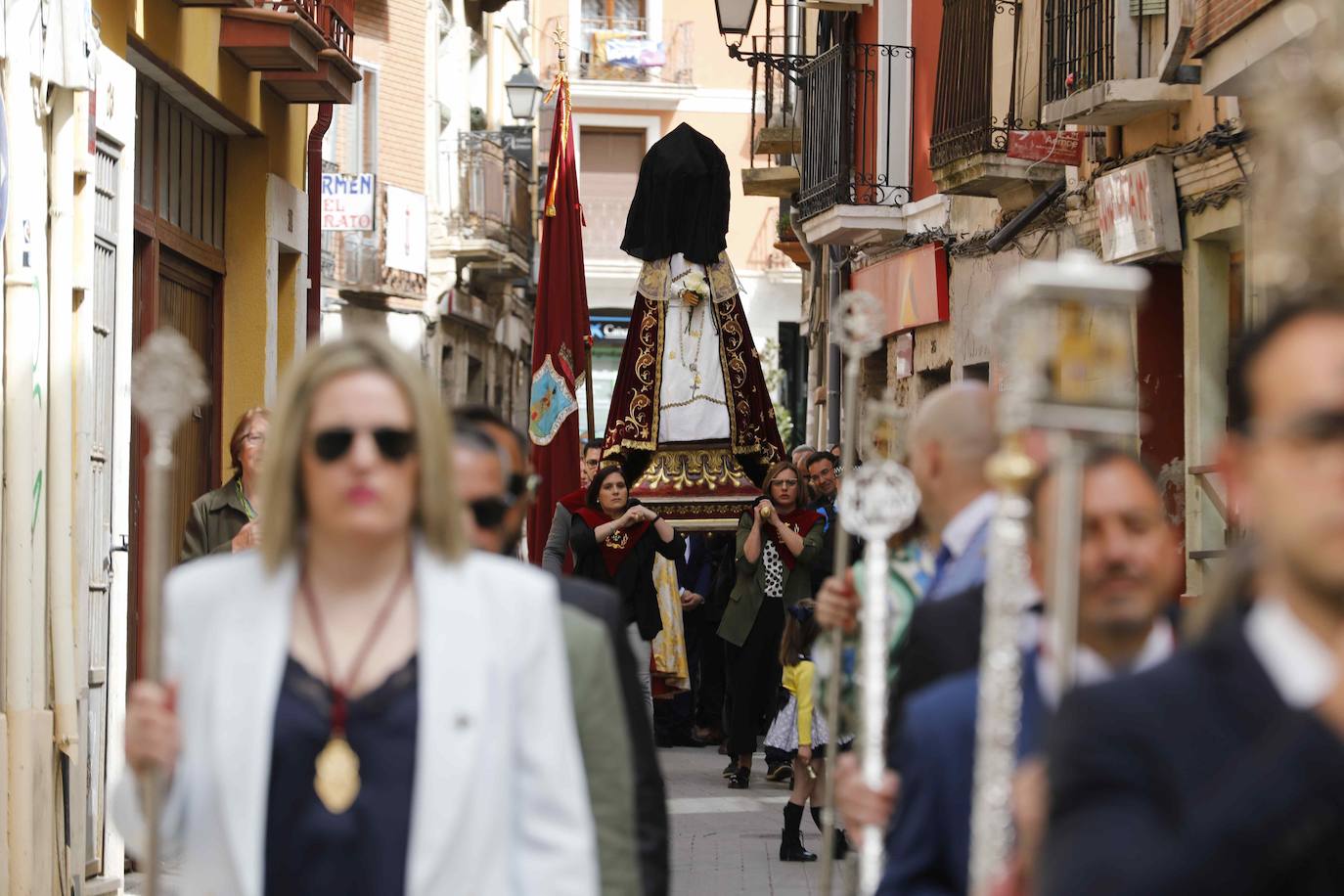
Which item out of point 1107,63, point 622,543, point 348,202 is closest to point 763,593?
point 622,543

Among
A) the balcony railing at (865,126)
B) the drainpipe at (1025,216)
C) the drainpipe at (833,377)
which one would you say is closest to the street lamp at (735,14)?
the balcony railing at (865,126)

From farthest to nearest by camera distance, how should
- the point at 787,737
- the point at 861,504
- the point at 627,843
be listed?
the point at 787,737, the point at 861,504, the point at 627,843

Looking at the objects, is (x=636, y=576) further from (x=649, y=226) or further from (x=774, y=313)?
(x=774, y=313)

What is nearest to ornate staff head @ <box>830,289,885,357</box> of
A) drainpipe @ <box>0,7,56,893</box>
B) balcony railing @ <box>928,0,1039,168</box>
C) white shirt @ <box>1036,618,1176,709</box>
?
white shirt @ <box>1036,618,1176,709</box>

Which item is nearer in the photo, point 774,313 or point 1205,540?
point 1205,540

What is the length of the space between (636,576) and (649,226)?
2.34 meters

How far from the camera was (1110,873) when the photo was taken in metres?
2.18

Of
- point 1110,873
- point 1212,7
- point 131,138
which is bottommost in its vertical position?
point 1110,873

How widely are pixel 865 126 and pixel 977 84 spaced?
6125mm

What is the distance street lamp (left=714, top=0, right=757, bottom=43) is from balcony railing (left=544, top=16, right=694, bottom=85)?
26.0 metres

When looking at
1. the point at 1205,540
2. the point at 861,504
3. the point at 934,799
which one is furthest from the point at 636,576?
the point at 934,799

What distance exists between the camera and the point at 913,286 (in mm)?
21078

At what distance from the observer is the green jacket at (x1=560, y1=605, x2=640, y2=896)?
4.23m

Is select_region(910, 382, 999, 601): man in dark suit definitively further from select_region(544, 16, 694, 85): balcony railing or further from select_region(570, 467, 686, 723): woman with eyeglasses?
select_region(544, 16, 694, 85): balcony railing
